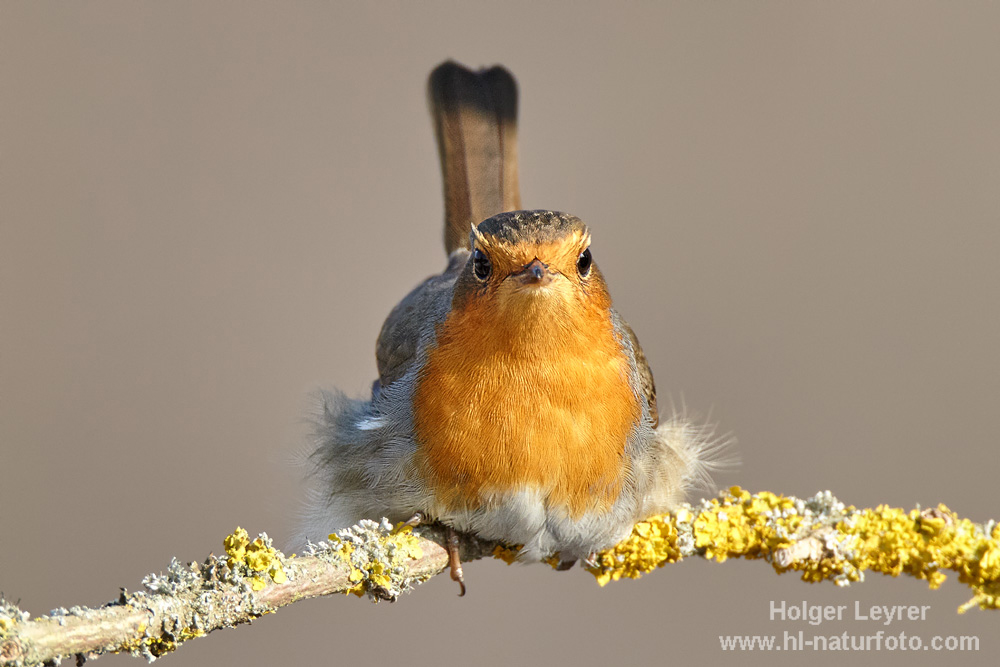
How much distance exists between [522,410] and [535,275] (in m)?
0.59

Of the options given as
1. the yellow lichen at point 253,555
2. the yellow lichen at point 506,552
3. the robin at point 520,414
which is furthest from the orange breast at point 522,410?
the yellow lichen at point 253,555

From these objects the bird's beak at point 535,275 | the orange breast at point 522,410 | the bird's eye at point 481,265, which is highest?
the bird's eye at point 481,265

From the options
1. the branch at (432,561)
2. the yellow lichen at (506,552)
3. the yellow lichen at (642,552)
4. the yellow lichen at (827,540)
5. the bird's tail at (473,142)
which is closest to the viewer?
the branch at (432,561)

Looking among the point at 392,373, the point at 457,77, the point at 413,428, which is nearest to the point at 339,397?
the point at 392,373

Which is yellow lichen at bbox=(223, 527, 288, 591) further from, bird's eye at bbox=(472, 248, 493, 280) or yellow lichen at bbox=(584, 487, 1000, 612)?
yellow lichen at bbox=(584, 487, 1000, 612)

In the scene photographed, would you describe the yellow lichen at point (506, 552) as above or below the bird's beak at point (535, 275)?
below

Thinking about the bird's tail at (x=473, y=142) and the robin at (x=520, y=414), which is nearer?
the robin at (x=520, y=414)

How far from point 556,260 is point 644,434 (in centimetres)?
107

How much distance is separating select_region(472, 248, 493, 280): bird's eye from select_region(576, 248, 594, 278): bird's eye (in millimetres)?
344

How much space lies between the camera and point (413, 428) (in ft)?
12.1

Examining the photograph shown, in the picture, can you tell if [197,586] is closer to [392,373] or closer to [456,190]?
[392,373]

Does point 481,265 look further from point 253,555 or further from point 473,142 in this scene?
point 473,142

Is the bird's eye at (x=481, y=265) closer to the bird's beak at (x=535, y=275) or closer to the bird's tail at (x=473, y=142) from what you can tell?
the bird's beak at (x=535, y=275)

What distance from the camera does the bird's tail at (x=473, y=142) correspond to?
5.49m
